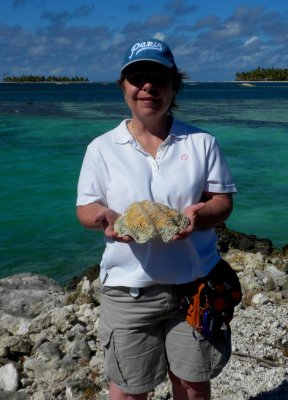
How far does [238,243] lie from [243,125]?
24.0 m

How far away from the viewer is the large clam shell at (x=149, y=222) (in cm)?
266

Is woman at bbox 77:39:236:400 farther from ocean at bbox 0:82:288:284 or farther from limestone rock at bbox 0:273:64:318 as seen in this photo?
limestone rock at bbox 0:273:64:318

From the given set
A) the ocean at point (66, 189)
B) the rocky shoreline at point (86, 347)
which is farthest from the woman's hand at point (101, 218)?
the rocky shoreline at point (86, 347)

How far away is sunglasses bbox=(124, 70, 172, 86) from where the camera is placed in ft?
9.34

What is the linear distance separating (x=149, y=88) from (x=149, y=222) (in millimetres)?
673

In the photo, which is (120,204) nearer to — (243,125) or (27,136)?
(27,136)

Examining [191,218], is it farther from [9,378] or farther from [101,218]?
[9,378]

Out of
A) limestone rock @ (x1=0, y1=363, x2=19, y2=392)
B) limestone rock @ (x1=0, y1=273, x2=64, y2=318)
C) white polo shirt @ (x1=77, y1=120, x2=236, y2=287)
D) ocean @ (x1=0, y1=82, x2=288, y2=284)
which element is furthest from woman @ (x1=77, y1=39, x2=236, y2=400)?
limestone rock @ (x1=0, y1=273, x2=64, y2=318)

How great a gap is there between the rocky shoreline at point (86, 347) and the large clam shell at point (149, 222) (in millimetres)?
1770

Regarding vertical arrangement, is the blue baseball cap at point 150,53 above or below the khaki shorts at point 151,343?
above

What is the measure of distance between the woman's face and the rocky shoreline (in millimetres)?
2155

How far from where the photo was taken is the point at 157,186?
9.17ft

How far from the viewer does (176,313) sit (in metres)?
2.90

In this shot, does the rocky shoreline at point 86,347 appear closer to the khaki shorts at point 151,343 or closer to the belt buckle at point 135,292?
the khaki shorts at point 151,343
